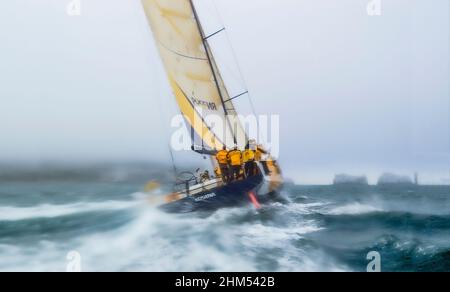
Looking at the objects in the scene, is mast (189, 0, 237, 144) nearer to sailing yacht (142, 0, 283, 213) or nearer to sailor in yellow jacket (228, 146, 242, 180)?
sailing yacht (142, 0, 283, 213)

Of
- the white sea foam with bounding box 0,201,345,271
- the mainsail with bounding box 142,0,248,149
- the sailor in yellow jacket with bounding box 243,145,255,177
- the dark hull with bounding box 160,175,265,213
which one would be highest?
the mainsail with bounding box 142,0,248,149

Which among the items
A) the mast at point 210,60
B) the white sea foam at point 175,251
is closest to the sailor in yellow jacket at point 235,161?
the mast at point 210,60

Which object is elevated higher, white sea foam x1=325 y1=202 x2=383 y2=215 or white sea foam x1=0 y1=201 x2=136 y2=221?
white sea foam x1=0 y1=201 x2=136 y2=221

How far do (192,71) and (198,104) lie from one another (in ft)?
2.26

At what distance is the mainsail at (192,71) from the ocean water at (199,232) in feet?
5.65

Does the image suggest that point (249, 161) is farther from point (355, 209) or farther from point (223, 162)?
point (355, 209)

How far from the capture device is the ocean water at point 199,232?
598cm

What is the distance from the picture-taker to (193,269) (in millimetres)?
5938

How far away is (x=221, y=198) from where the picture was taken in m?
7.55

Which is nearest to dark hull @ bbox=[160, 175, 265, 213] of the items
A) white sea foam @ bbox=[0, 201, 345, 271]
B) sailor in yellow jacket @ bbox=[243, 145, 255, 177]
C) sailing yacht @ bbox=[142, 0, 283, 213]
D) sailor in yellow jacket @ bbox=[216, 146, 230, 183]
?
sailing yacht @ bbox=[142, 0, 283, 213]

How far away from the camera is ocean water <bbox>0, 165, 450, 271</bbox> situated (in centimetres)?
598

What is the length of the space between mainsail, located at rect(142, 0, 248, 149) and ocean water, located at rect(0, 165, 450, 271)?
1.72 metres

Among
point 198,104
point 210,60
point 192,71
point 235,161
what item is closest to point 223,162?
point 235,161

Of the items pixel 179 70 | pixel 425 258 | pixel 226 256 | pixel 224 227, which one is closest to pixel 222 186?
pixel 224 227
